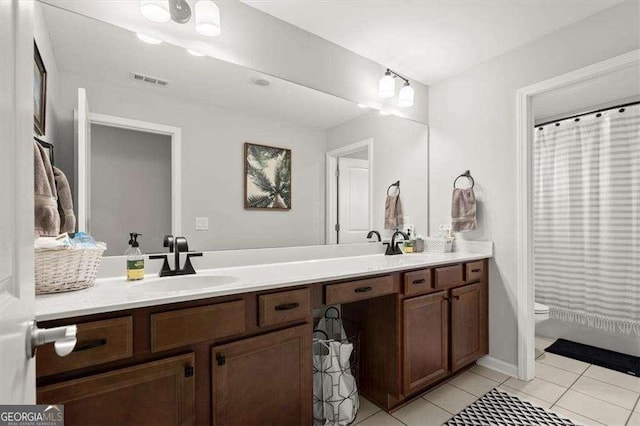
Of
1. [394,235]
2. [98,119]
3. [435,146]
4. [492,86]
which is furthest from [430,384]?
Result: [98,119]

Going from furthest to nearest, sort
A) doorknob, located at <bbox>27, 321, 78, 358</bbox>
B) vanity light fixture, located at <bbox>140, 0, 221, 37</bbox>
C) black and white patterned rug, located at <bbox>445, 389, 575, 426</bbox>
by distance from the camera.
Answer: black and white patterned rug, located at <bbox>445, 389, 575, 426</bbox> → vanity light fixture, located at <bbox>140, 0, 221, 37</bbox> → doorknob, located at <bbox>27, 321, 78, 358</bbox>

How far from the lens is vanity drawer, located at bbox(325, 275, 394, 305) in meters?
1.57

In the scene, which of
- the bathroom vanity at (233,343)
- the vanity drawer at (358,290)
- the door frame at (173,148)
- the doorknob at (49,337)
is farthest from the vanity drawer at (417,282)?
the doorknob at (49,337)

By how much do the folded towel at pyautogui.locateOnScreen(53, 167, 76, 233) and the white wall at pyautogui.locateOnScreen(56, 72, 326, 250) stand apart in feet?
0.37

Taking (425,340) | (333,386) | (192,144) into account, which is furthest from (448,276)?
(192,144)

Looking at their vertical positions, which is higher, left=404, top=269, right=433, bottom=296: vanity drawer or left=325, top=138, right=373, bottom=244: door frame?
left=325, top=138, right=373, bottom=244: door frame

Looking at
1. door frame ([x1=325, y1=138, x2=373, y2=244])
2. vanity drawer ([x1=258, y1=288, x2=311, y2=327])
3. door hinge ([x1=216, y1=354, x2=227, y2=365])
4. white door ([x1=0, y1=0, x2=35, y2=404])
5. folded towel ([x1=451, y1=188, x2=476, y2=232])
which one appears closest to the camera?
white door ([x1=0, y1=0, x2=35, y2=404])

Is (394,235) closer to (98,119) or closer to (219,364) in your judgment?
(219,364)

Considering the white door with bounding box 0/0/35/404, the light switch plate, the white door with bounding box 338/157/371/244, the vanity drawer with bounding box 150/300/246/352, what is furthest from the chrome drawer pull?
the white door with bounding box 338/157/371/244

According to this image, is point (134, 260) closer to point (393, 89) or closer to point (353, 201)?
point (353, 201)

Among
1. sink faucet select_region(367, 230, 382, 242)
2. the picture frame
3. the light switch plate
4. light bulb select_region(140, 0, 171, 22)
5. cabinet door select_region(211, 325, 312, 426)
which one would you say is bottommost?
cabinet door select_region(211, 325, 312, 426)

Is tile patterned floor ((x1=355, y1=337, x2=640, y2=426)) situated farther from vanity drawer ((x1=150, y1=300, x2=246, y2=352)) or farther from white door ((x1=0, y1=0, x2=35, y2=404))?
white door ((x1=0, y1=0, x2=35, y2=404))

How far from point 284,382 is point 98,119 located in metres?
1.50

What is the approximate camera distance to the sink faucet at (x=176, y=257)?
5.10 ft
